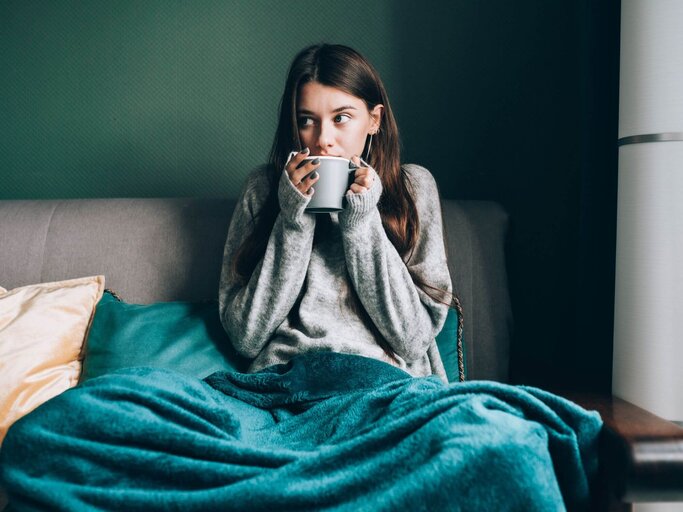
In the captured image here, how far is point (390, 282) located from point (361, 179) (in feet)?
0.76

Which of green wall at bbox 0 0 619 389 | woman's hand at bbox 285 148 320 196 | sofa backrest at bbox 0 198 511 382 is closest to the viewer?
woman's hand at bbox 285 148 320 196

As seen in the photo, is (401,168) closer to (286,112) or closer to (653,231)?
(286,112)

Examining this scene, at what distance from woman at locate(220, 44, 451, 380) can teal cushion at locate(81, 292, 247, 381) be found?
1.9 inches

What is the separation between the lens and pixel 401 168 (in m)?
1.35

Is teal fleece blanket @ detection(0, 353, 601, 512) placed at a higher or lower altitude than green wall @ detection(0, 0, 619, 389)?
lower

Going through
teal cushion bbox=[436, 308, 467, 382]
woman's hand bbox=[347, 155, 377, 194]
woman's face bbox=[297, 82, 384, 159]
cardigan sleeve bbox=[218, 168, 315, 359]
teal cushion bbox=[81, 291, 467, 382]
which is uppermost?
woman's face bbox=[297, 82, 384, 159]

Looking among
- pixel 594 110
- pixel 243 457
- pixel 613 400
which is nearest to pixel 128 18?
pixel 594 110

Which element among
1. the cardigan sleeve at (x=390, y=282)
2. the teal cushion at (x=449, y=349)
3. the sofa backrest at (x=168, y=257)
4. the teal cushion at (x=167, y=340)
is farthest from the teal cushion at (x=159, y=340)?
the teal cushion at (x=449, y=349)

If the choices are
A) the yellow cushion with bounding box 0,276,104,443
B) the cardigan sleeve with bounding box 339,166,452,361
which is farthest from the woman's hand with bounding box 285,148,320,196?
the yellow cushion with bounding box 0,276,104,443

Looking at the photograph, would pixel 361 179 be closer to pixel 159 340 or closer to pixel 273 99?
pixel 159 340

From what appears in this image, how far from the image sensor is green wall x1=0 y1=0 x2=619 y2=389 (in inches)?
64.8

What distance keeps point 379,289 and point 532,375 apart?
0.39 metres

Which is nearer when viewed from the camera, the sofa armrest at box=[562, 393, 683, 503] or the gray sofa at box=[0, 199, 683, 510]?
the sofa armrest at box=[562, 393, 683, 503]

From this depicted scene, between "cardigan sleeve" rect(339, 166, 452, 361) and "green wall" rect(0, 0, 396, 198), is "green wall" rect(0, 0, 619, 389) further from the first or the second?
"cardigan sleeve" rect(339, 166, 452, 361)
